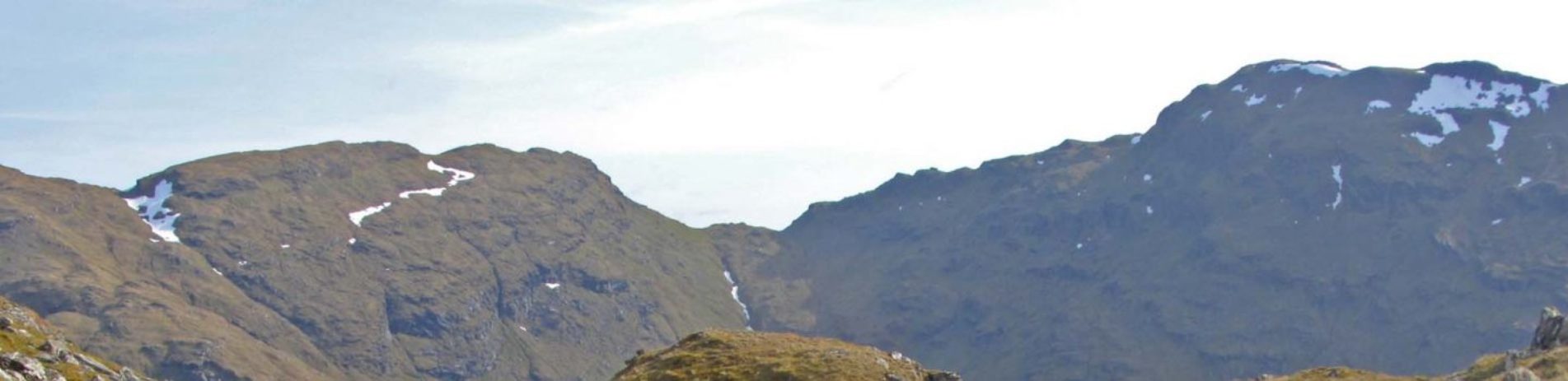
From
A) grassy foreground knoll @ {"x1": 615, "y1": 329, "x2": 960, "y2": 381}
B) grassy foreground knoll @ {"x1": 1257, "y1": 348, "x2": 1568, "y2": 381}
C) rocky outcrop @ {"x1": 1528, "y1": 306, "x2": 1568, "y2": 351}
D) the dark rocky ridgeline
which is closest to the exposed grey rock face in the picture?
rocky outcrop @ {"x1": 1528, "y1": 306, "x2": 1568, "y2": 351}

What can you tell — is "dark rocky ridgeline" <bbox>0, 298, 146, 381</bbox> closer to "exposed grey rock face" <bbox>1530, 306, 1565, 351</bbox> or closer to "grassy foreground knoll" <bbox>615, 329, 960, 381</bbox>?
"grassy foreground knoll" <bbox>615, 329, 960, 381</bbox>

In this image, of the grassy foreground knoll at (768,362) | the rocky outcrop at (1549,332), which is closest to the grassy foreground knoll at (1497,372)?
the rocky outcrop at (1549,332)

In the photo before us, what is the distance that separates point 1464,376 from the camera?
267 ft

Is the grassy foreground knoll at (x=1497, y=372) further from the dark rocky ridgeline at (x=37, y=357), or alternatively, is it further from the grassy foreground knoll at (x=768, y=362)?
the dark rocky ridgeline at (x=37, y=357)

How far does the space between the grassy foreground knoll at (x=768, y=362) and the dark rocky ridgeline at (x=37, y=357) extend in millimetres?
22779

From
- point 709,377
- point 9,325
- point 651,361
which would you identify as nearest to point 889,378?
point 709,377

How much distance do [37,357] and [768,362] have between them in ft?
97.4

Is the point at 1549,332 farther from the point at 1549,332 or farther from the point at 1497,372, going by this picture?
the point at 1497,372

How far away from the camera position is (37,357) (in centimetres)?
6769

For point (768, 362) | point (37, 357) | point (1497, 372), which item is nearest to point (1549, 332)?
point (1497, 372)

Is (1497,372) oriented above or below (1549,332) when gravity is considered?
below

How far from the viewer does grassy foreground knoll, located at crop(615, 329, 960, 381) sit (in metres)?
74.7

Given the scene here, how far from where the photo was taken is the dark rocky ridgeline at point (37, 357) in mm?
61284

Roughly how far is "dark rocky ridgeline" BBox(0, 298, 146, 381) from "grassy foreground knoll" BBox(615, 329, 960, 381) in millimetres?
22779
